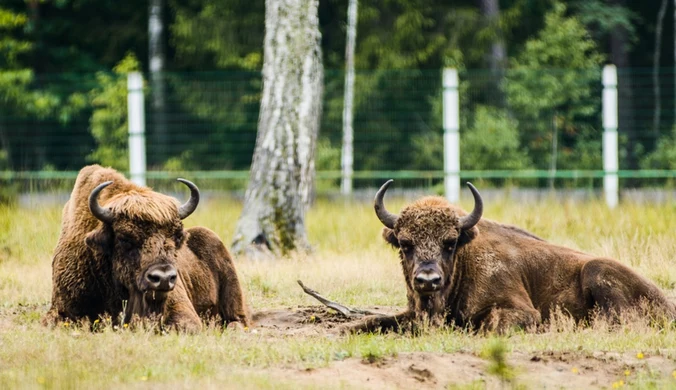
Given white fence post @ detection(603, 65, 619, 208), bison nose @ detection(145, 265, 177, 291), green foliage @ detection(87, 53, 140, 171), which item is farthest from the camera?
green foliage @ detection(87, 53, 140, 171)

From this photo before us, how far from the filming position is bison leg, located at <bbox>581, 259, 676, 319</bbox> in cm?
951

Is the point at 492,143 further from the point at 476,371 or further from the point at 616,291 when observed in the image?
the point at 476,371

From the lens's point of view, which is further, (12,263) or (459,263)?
(12,263)

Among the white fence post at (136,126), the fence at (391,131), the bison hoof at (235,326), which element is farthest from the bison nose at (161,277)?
the fence at (391,131)

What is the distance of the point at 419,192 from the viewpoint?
19.8m

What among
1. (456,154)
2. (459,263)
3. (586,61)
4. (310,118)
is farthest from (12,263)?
(586,61)

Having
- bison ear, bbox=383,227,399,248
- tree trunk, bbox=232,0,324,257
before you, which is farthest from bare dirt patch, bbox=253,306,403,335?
tree trunk, bbox=232,0,324,257

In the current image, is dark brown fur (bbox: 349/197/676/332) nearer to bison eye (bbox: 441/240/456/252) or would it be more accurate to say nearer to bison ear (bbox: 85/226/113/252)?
bison eye (bbox: 441/240/456/252)

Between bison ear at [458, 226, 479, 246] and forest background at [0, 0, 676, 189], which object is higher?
forest background at [0, 0, 676, 189]

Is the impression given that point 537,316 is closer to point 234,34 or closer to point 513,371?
point 513,371

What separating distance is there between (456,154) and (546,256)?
433 inches

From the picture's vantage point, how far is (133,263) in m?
8.98

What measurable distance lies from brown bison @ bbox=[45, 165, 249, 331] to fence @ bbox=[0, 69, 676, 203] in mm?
11992

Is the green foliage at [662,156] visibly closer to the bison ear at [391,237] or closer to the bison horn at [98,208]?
the bison ear at [391,237]
